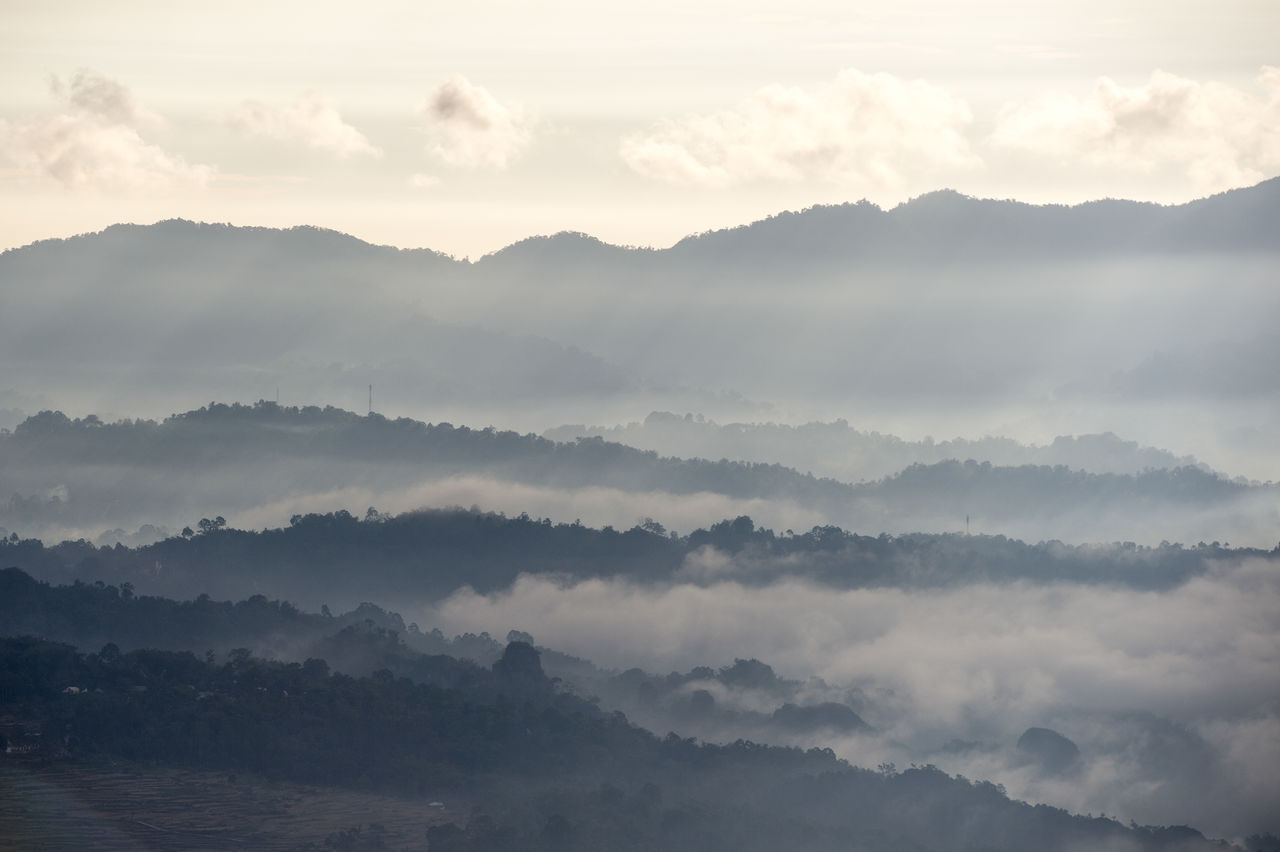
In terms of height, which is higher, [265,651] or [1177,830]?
[265,651]

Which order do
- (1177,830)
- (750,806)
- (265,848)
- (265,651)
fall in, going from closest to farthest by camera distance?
(265,848)
(750,806)
(1177,830)
(265,651)

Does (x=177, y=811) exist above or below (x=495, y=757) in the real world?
below

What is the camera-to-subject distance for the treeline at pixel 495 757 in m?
136

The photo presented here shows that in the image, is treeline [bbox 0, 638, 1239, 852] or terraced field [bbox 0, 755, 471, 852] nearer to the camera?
terraced field [bbox 0, 755, 471, 852]

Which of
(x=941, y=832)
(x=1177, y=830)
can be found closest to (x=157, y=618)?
(x=941, y=832)

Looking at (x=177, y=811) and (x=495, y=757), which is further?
(x=495, y=757)

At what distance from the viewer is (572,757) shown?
509 feet

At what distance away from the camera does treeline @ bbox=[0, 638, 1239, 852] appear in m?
136

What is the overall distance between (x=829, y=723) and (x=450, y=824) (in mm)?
79827

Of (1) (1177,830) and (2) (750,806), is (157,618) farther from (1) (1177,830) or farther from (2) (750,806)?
(1) (1177,830)

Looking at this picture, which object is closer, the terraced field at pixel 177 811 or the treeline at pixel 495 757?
the terraced field at pixel 177 811

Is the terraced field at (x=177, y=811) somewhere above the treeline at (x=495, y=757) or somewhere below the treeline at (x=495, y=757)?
below

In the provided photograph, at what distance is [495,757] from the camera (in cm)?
15338

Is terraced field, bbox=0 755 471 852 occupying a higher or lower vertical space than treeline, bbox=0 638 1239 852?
lower
